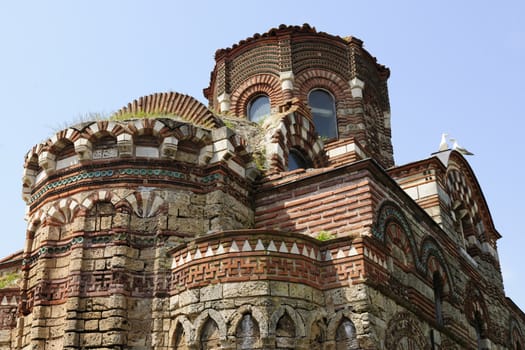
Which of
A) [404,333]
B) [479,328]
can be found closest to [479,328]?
[479,328]

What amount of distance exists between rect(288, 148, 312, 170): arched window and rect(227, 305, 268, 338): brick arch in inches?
225

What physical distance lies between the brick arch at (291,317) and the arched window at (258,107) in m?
12.8

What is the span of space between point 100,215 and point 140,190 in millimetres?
740

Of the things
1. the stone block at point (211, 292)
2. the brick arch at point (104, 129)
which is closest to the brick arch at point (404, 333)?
the stone block at point (211, 292)

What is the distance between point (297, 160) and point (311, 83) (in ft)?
24.7

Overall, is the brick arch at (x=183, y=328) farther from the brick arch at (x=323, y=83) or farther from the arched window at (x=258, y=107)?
the brick arch at (x=323, y=83)

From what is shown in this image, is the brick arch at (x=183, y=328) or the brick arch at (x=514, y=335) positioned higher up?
the brick arch at (x=514, y=335)

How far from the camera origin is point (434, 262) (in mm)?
13094

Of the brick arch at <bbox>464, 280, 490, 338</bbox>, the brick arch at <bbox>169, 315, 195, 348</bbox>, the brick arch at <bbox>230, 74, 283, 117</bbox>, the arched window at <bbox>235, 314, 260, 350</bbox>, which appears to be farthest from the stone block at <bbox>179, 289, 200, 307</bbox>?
the brick arch at <bbox>230, 74, 283, 117</bbox>

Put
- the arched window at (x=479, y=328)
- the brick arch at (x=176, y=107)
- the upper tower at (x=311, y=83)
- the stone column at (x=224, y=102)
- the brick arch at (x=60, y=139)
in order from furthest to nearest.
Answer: the stone column at (x=224, y=102) < the upper tower at (x=311, y=83) < the arched window at (x=479, y=328) < the brick arch at (x=176, y=107) < the brick arch at (x=60, y=139)

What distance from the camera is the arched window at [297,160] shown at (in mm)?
15302

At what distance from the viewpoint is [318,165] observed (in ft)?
51.9

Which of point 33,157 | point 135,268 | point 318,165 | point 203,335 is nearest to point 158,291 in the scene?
point 135,268

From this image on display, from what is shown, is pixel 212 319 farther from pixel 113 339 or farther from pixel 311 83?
pixel 311 83
